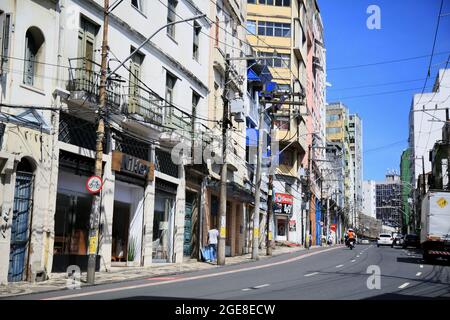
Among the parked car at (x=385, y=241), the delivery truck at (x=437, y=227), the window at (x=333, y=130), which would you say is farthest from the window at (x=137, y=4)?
the window at (x=333, y=130)

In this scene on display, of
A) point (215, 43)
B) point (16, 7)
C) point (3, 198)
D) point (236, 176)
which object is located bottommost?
point (3, 198)

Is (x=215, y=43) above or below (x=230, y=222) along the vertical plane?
above

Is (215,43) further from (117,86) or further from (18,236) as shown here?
(18,236)

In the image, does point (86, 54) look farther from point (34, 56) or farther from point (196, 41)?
point (196, 41)

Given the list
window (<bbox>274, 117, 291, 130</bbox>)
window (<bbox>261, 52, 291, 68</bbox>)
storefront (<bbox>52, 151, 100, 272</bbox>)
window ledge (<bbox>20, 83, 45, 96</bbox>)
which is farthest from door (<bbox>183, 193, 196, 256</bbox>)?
window (<bbox>261, 52, 291, 68</bbox>)

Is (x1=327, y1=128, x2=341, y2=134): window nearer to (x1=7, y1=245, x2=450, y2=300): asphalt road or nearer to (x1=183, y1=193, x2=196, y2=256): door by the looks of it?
(x1=183, y1=193, x2=196, y2=256): door

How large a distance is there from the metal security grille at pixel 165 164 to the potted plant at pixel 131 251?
12.0 ft

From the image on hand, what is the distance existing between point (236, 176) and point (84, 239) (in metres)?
19.6

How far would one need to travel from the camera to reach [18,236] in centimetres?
1750

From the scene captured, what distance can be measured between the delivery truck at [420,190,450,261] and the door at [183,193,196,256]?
1185 centimetres

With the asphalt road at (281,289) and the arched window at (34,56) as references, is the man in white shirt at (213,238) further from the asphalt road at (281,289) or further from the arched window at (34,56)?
the arched window at (34,56)

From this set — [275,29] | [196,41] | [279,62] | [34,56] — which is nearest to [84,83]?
[34,56]

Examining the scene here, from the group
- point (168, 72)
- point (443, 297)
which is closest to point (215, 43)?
point (168, 72)
